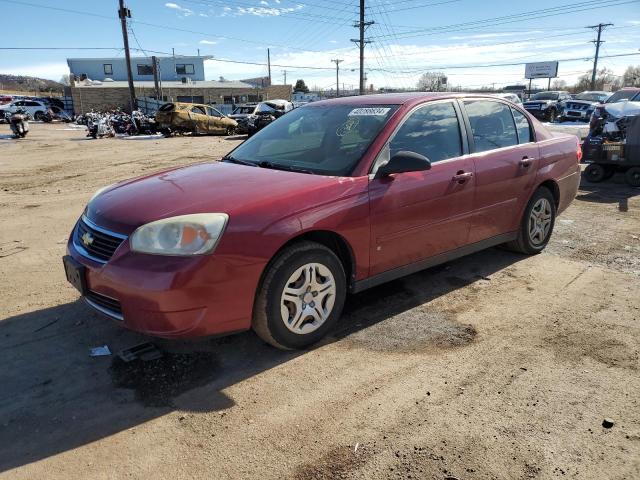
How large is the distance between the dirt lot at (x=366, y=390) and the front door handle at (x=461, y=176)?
1.01 meters

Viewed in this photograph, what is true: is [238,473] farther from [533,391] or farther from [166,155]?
[166,155]

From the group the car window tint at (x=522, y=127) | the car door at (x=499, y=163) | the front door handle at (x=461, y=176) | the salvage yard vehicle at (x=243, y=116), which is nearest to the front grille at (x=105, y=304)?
the front door handle at (x=461, y=176)

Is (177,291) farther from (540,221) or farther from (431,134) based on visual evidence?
(540,221)

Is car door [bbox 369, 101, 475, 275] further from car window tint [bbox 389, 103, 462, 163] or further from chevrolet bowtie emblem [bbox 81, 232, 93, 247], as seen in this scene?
chevrolet bowtie emblem [bbox 81, 232, 93, 247]

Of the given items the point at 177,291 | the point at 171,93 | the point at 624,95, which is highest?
the point at 171,93

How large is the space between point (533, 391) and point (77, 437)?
8.40ft

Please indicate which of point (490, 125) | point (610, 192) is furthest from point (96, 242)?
point (610, 192)

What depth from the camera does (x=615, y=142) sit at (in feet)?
31.2

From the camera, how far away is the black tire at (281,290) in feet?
10.3

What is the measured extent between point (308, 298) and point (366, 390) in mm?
736

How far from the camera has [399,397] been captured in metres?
2.93

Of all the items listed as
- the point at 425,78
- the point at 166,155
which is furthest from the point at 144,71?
the point at 166,155

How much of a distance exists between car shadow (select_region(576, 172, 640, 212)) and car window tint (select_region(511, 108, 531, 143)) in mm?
3578

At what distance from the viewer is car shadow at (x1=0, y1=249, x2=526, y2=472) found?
267 centimetres
